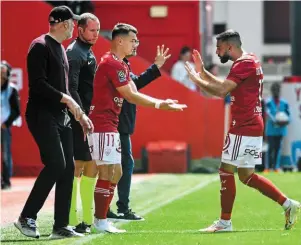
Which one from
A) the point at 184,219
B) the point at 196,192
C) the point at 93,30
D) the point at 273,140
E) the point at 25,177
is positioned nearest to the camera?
the point at 93,30

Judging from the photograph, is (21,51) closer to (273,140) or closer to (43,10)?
(43,10)

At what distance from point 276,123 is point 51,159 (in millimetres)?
14154

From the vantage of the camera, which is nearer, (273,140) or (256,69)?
(256,69)

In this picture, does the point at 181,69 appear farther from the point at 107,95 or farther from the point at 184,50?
the point at 107,95

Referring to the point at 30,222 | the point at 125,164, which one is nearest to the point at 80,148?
the point at 30,222

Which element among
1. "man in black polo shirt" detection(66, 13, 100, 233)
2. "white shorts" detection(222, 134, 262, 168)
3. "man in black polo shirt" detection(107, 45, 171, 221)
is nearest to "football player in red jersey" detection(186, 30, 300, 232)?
"white shorts" detection(222, 134, 262, 168)

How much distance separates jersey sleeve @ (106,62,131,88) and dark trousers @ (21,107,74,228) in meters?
0.58

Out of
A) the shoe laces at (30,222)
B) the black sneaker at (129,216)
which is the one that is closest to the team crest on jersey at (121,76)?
the shoe laces at (30,222)

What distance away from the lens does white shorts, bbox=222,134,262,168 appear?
1079 centimetres

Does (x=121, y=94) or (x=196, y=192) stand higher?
(x=121, y=94)

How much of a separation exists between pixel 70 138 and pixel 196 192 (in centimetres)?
617

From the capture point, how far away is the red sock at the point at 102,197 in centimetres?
1066

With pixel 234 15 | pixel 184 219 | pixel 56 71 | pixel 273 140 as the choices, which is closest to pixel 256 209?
pixel 184 219

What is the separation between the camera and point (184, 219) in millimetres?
12188
